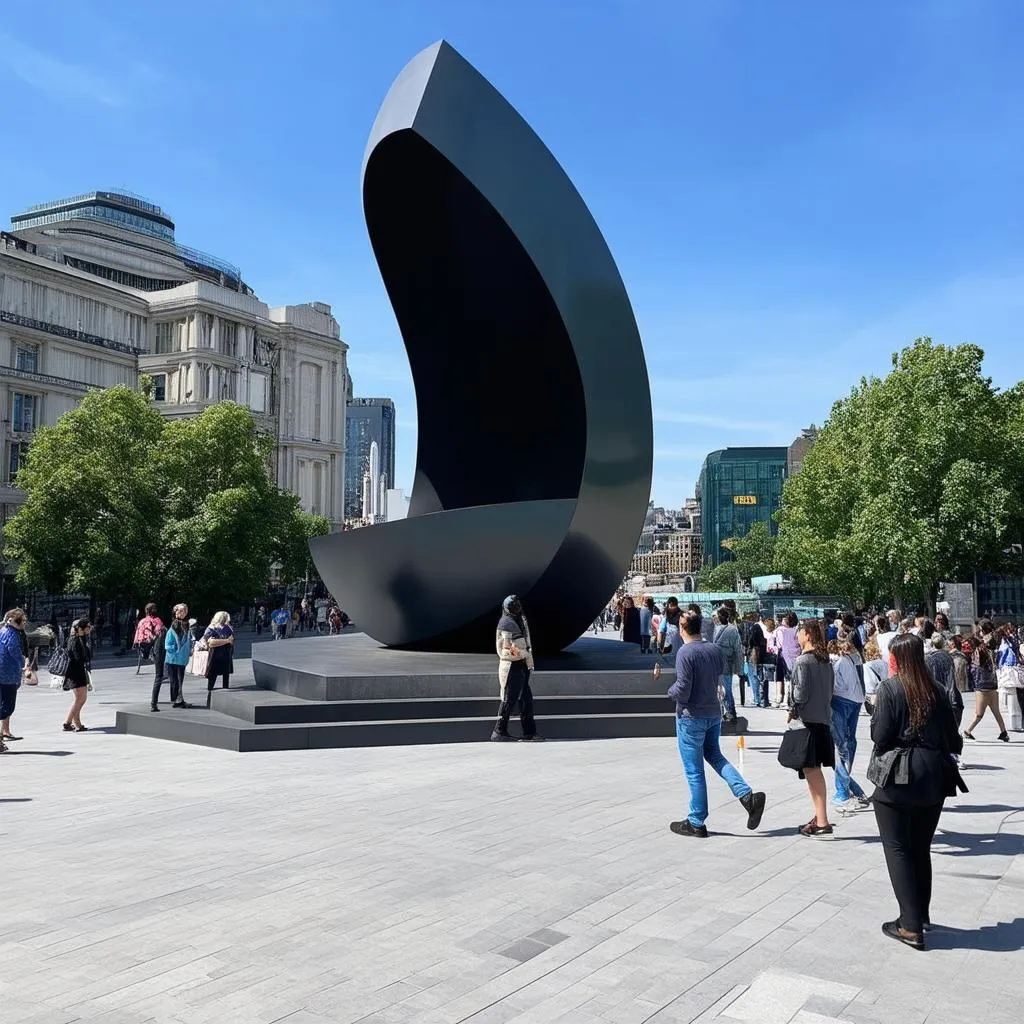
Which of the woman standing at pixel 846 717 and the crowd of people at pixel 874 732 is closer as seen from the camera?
the crowd of people at pixel 874 732

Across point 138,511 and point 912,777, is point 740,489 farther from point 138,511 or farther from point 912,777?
point 912,777

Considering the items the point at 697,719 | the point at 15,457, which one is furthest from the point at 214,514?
the point at 697,719

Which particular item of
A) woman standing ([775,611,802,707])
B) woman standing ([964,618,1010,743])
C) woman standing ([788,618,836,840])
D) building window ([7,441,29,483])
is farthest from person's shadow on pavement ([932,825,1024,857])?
building window ([7,441,29,483])

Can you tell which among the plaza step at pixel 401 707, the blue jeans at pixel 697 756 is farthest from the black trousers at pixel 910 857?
the plaza step at pixel 401 707

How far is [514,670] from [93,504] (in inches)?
1060

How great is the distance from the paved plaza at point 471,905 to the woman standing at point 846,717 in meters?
0.40

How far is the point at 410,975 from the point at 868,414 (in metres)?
39.2

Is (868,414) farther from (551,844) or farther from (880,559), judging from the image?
(551,844)

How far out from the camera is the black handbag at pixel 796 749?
6.44m

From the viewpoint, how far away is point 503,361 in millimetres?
14555

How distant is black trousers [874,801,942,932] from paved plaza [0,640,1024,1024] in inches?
7.4

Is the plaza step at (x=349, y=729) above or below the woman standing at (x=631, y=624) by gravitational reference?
below

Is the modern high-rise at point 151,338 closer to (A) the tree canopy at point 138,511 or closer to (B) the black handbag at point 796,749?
(A) the tree canopy at point 138,511

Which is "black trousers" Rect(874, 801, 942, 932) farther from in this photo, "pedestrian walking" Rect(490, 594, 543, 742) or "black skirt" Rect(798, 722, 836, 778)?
"pedestrian walking" Rect(490, 594, 543, 742)
